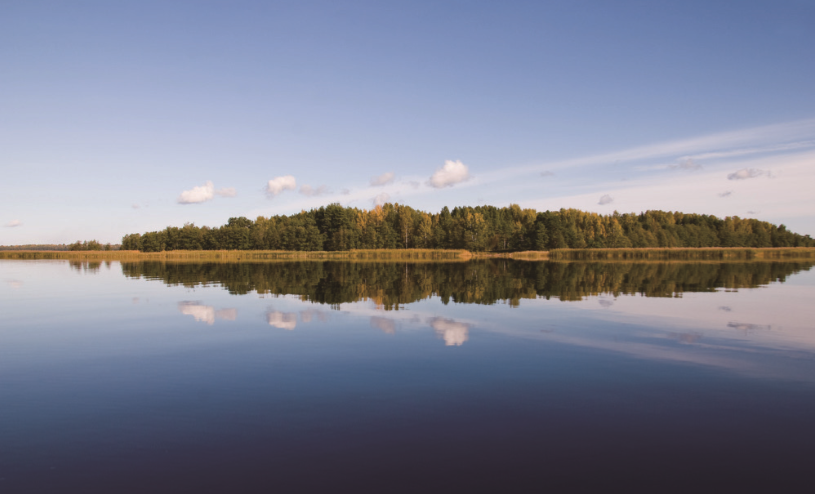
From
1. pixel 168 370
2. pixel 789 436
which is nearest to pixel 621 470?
pixel 789 436

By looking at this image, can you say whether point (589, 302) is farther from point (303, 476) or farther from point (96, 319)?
point (96, 319)

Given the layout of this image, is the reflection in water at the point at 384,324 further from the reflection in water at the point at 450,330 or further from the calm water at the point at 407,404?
the reflection in water at the point at 450,330

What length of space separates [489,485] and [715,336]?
13214 mm

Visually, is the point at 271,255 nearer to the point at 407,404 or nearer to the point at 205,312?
the point at 205,312

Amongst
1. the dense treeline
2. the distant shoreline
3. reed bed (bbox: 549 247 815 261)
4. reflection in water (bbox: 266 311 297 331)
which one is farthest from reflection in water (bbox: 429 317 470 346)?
the dense treeline

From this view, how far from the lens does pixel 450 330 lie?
674 inches

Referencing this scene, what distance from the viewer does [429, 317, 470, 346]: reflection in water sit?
606 inches

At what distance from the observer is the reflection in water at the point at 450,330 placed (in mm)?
15383

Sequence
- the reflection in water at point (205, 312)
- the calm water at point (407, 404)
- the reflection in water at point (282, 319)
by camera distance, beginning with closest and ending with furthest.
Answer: the calm water at point (407, 404)
the reflection in water at point (282, 319)
the reflection in water at point (205, 312)

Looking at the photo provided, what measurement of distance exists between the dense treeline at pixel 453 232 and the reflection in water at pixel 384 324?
11749 centimetres

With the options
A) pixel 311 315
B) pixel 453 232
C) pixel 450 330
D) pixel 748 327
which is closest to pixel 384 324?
pixel 450 330

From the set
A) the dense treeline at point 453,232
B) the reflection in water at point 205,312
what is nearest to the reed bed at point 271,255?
the dense treeline at point 453,232

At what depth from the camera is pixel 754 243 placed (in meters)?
172

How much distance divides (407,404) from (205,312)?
1536cm
